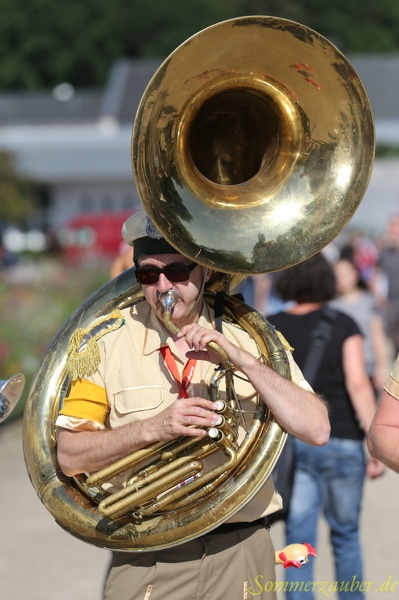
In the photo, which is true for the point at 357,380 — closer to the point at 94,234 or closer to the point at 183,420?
the point at 183,420

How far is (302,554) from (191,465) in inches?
22.3

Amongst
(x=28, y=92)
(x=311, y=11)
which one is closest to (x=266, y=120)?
(x=28, y=92)

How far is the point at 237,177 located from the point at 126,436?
0.82m

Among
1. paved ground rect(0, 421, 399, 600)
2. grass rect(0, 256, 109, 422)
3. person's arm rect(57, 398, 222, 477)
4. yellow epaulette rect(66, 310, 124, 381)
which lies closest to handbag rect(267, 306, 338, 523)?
paved ground rect(0, 421, 399, 600)

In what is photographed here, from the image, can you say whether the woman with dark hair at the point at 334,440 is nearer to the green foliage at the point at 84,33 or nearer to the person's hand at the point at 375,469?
the person's hand at the point at 375,469

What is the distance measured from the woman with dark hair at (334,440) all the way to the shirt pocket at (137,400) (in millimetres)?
1730

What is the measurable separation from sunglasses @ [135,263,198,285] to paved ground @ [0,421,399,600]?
2.48 m

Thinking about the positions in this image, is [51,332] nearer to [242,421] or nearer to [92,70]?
[242,421]

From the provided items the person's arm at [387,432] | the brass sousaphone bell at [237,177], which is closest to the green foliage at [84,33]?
the brass sousaphone bell at [237,177]

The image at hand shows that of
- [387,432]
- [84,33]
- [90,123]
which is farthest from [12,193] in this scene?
[387,432]

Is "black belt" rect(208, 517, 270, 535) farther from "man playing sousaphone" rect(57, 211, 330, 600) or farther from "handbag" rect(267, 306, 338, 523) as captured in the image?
"handbag" rect(267, 306, 338, 523)

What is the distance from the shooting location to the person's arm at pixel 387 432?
2.80 meters

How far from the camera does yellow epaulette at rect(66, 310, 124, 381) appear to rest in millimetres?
2965

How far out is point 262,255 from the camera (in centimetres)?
294
